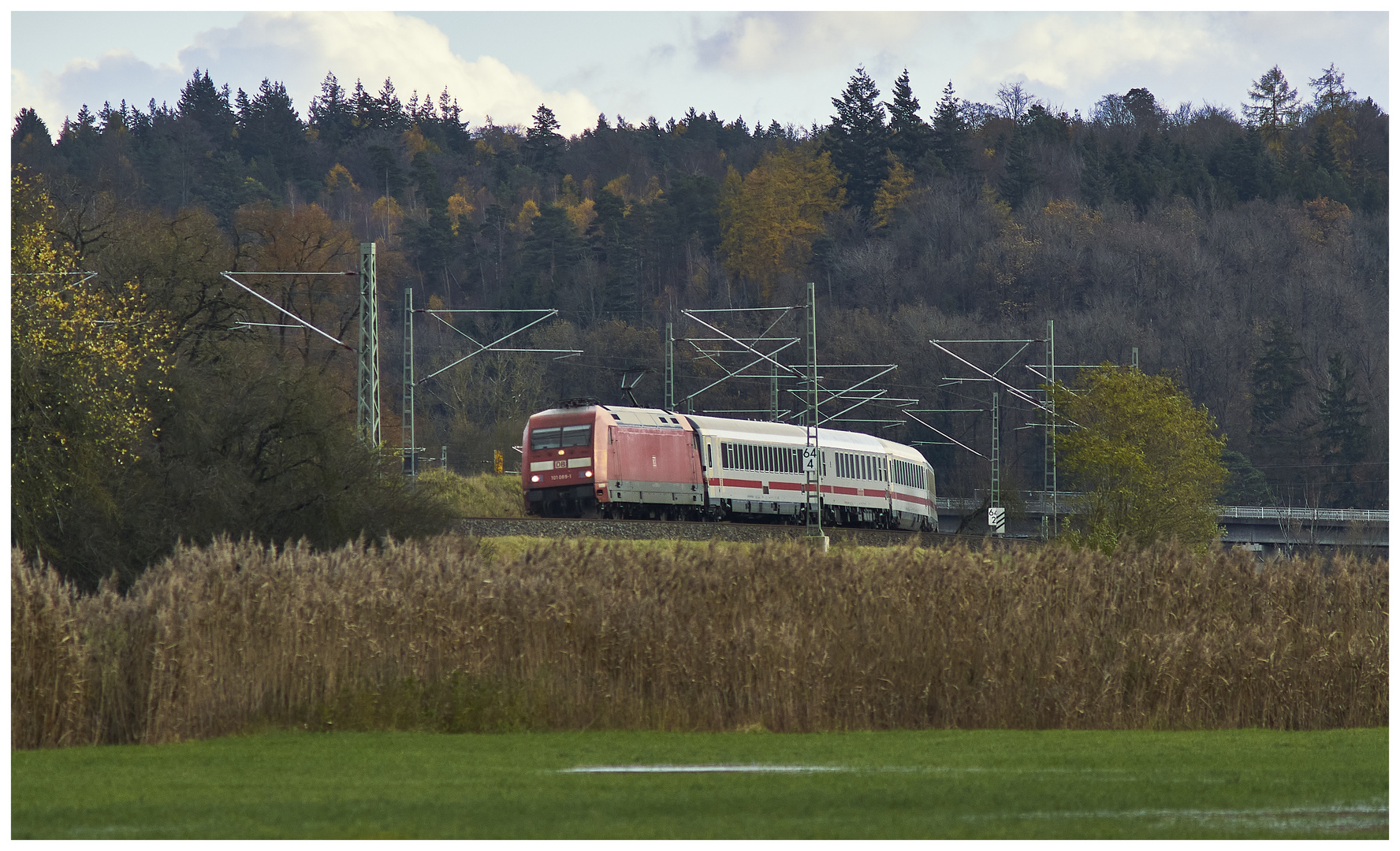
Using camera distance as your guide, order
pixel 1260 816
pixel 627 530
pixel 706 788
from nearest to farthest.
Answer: pixel 1260 816
pixel 706 788
pixel 627 530

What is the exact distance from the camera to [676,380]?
92625 mm

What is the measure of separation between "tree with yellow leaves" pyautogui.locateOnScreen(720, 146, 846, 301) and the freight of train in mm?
67599

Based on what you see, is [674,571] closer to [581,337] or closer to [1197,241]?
[581,337]

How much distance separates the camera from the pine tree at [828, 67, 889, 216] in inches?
4488

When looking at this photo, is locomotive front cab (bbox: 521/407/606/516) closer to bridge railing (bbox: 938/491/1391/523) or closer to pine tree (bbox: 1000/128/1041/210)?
bridge railing (bbox: 938/491/1391/523)

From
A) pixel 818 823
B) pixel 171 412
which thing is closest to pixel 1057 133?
pixel 171 412

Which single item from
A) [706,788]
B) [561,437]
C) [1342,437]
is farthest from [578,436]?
[1342,437]

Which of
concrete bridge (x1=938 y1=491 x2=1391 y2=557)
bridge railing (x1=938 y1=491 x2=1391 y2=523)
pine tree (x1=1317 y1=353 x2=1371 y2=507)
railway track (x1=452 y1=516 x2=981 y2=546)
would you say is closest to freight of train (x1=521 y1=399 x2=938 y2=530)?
railway track (x1=452 y1=516 x2=981 y2=546)

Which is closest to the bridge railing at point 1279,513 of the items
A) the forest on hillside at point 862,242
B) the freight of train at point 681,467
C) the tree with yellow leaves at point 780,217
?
the forest on hillside at point 862,242

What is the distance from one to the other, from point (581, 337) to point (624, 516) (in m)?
57.6

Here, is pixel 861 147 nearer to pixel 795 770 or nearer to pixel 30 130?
pixel 30 130

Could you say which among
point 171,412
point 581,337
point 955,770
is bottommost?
point 955,770

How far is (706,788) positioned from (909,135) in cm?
10989

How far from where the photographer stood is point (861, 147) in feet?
380
